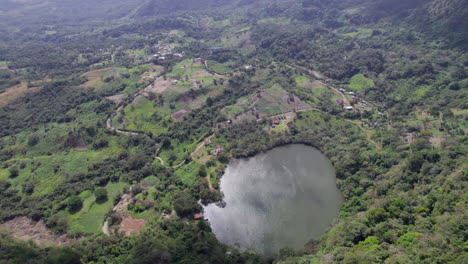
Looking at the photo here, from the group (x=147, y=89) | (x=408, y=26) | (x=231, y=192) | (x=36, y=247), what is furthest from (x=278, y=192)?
(x=408, y=26)

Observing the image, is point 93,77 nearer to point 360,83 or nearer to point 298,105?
point 298,105

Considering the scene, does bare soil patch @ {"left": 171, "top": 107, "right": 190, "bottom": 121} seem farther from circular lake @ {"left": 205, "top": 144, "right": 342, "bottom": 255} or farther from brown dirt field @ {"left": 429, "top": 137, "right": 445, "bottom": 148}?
brown dirt field @ {"left": 429, "top": 137, "right": 445, "bottom": 148}

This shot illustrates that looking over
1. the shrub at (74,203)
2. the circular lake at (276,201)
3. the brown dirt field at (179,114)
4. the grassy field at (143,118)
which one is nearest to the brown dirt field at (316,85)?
the circular lake at (276,201)

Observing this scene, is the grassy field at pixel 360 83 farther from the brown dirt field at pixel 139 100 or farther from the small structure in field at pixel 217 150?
the brown dirt field at pixel 139 100

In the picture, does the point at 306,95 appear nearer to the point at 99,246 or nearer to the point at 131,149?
the point at 131,149

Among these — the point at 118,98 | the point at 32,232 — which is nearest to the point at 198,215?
the point at 32,232

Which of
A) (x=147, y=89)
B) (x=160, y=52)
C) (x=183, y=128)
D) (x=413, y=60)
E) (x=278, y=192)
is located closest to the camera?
(x=278, y=192)

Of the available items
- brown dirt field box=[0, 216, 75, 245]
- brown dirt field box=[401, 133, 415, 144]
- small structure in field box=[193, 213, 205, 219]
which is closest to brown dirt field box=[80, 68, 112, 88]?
brown dirt field box=[0, 216, 75, 245]
